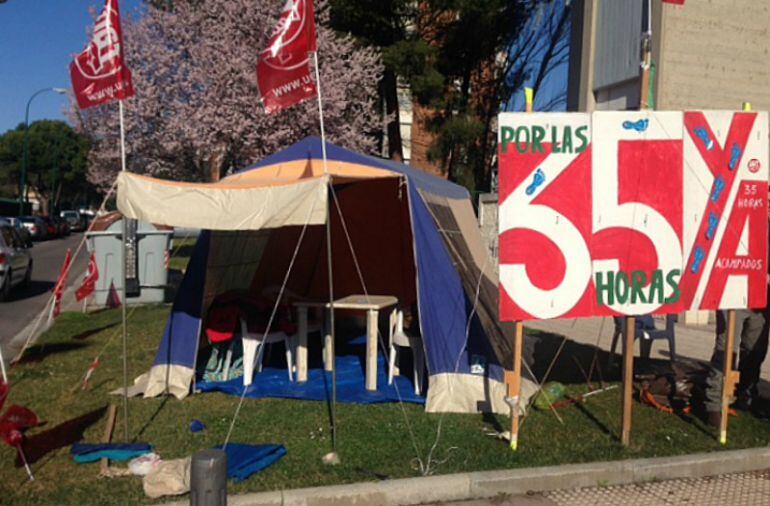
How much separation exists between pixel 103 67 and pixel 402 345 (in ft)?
13.2

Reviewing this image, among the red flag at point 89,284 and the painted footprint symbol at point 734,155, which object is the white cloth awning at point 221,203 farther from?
the red flag at point 89,284

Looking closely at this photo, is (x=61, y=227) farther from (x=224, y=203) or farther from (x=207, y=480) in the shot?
(x=207, y=480)

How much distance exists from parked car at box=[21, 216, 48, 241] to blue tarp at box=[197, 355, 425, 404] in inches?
1409

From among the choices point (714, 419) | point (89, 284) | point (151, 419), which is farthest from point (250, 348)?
point (89, 284)

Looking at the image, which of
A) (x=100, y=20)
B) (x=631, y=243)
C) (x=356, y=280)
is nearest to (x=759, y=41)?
(x=356, y=280)

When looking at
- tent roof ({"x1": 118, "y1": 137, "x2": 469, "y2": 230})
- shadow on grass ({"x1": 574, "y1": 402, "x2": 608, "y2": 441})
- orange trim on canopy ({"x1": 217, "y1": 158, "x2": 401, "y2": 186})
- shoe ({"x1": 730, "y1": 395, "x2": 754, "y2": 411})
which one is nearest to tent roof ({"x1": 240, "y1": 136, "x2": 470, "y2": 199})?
orange trim on canopy ({"x1": 217, "y1": 158, "x2": 401, "y2": 186})

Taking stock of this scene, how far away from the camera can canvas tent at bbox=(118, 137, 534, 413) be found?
5.89 metres

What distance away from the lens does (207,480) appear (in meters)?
3.23

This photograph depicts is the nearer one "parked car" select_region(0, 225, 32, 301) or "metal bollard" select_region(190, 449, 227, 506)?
"metal bollard" select_region(190, 449, 227, 506)

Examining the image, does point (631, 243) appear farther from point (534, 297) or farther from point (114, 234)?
point (114, 234)

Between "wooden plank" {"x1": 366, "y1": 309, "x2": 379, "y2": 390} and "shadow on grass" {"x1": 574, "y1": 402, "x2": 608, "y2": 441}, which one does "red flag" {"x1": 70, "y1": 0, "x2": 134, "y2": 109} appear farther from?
"shadow on grass" {"x1": 574, "y1": 402, "x2": 608, "y2": 441}

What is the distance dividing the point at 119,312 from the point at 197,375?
6266 millimetres

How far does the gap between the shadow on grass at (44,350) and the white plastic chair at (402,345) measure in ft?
15.0

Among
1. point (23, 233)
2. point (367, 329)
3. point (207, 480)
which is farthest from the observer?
point (23, 233)
